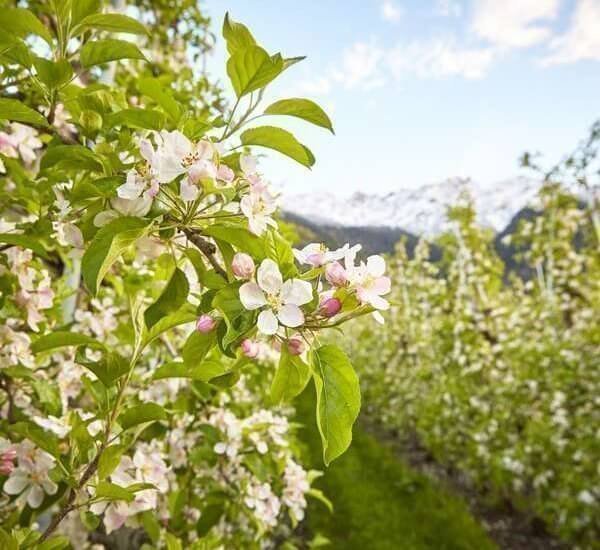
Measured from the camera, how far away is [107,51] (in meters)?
0.86

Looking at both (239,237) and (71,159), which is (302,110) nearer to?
(239,237)

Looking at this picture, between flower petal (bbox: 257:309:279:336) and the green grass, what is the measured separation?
349 centimetres

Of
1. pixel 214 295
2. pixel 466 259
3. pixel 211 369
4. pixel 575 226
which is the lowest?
pixel 211 369

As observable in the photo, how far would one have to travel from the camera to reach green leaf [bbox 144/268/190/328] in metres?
0.77

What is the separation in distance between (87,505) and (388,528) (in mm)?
5064

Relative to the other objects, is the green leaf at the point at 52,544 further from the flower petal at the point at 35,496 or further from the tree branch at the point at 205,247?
the tree branch at the point at 205,247

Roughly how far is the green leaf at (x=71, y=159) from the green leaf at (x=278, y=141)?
222 millimetres

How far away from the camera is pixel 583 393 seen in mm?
5262

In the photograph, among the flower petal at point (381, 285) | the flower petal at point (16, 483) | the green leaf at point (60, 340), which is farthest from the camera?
the flower petal at point (16, 483)

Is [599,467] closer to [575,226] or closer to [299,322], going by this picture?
[299,322]

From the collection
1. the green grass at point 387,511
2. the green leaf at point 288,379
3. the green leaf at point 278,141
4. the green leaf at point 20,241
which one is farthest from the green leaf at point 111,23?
the green grass at point 387,511

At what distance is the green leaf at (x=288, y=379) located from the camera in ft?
2.47

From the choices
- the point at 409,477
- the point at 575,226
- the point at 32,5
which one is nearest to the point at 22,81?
the point at 32,5

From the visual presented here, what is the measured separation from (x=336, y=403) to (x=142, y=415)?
0.45 metres
